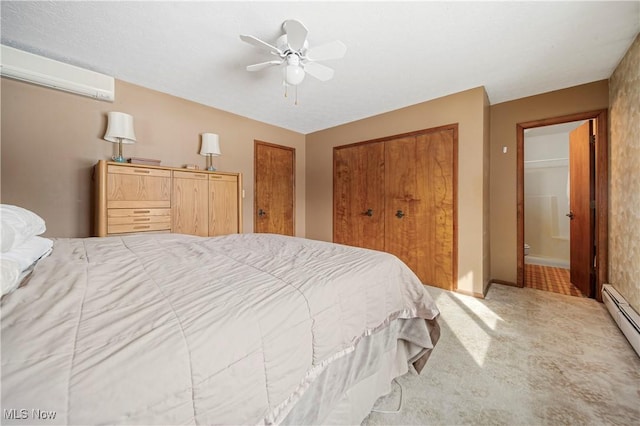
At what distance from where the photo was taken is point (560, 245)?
4379mm

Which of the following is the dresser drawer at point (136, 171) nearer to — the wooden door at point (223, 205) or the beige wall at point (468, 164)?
the wooden door at point (223, 205)

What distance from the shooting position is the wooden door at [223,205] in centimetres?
284

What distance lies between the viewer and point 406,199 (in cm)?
336

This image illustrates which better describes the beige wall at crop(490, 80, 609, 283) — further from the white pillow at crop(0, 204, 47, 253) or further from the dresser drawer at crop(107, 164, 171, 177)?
the white pillow at crop(0, 204, 47, 253)

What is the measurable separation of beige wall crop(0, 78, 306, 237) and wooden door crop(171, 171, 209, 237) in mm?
547

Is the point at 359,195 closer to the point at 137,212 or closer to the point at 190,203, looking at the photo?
the point at 190,203

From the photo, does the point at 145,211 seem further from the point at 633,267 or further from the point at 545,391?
the point at 633,267

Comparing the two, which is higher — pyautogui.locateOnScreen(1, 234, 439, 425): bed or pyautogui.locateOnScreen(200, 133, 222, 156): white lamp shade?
pyautogui.locateOnScreen(200, 133, 222, 156): white lamp shade

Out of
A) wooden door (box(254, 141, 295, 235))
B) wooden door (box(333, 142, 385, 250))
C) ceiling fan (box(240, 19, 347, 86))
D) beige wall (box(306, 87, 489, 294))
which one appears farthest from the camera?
wooden door (box(254, 141, 295, 235))

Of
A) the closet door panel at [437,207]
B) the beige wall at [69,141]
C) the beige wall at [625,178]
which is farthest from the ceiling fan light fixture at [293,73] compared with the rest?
the beige wall at [625,178]

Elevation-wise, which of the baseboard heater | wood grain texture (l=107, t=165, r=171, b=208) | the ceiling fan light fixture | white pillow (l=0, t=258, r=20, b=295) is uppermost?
the ceiling fan light fixture

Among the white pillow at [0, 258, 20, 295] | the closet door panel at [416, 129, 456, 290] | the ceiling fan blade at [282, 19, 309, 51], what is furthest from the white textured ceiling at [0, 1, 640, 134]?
the white pillow at [0, 258, 20, 295]

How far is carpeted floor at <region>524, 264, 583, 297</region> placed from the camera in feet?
9.82

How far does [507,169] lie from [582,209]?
0.96 metres
